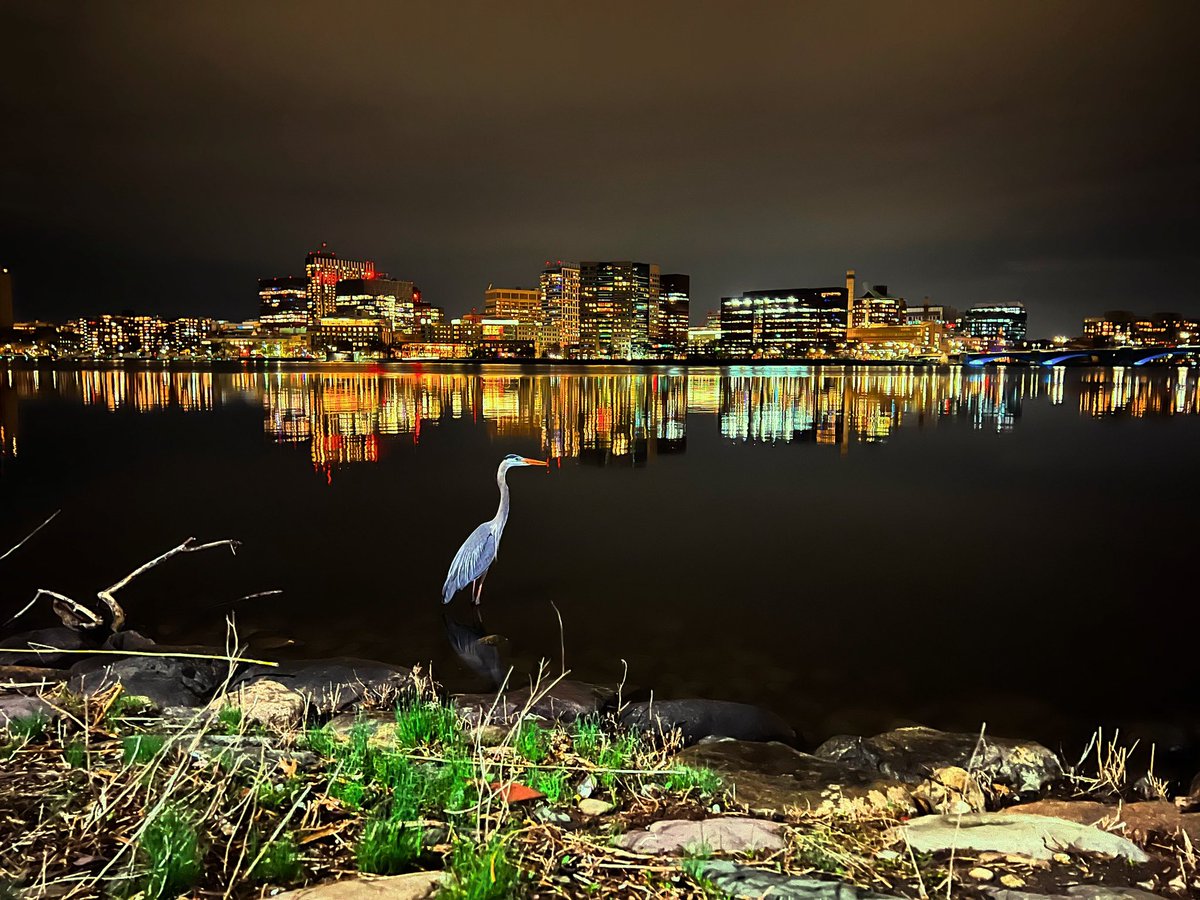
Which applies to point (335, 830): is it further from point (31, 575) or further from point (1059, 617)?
point (31, 575)

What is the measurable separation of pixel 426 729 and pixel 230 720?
5.14 ft

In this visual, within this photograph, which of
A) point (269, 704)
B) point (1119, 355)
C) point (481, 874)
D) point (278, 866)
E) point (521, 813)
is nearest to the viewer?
point (481, 874)

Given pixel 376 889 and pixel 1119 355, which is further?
pixel 1119 355

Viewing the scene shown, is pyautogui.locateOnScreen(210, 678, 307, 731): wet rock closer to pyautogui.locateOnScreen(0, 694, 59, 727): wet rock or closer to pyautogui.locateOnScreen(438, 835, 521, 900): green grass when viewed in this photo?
pyautogui.locateOnScreen(0, 694, 59, 727): wet rock

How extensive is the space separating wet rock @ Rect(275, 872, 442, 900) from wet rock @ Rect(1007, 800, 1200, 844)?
378 cm

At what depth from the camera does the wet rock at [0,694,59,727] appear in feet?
16.8

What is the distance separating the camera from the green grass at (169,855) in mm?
3201

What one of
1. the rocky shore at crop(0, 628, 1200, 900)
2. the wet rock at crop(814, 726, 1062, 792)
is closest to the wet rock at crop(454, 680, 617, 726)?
the rocky shore at crop(0, 628, 1200, 900)

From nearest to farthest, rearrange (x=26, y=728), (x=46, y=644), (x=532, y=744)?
1. (x=26, y=728)
2. (x=532, y=744)
3. (x=46, y=644)

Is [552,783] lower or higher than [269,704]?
higher

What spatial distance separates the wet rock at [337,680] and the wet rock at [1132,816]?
5368mm

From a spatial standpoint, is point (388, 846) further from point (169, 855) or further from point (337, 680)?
point (337, 680)

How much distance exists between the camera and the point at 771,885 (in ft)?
11.4

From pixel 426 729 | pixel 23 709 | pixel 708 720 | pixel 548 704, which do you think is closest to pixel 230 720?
pixel 23 709
